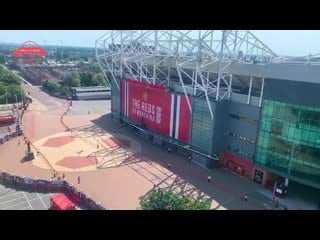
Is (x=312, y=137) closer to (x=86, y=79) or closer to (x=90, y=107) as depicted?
(x=90, y=107)

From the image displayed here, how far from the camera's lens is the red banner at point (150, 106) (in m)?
32.6

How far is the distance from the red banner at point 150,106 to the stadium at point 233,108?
10 centimetres

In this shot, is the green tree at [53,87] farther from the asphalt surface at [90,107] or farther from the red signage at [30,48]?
the red signage at [30,48]

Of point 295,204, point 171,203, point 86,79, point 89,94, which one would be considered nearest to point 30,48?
point 89,94

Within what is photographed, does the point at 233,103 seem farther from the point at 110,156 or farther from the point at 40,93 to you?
the point at 40,93

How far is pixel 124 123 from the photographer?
40938mm

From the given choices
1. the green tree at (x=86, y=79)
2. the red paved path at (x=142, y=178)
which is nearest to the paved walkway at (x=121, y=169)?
the red paved path at (x=142, y=178)

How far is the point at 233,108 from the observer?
89.1 ft

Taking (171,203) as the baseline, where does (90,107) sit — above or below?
below

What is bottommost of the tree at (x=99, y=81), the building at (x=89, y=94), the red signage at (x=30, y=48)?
the building at (x=89, y=94)

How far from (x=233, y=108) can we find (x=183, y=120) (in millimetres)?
5323
